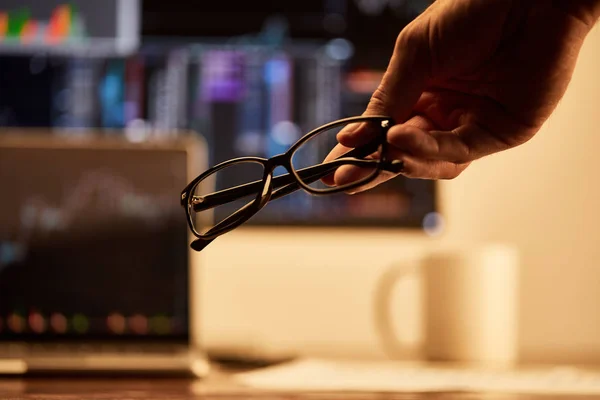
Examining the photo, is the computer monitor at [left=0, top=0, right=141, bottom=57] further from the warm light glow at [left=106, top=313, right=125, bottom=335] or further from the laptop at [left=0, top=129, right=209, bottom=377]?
the warm light glow at [left=106, top=313, right=125, bottom=335]

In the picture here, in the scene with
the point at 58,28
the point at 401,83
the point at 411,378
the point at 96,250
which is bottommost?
the point at 411,378

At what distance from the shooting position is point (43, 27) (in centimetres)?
121

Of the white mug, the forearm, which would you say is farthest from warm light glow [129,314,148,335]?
the forearm

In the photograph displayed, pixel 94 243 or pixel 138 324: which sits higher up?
pixel 94 243

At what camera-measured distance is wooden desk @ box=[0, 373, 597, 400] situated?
2.42ft

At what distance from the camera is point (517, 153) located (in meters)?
1.28

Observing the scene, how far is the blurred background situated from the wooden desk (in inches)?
14.5

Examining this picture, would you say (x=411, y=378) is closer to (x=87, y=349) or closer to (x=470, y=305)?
(x=470, y=305)

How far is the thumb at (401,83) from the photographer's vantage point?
559mm

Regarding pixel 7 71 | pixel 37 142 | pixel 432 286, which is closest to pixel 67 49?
pixel 7 71

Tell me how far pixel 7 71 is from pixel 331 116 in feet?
1.61

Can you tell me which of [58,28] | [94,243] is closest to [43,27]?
[58,28]

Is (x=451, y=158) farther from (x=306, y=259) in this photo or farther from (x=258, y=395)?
(x=306, y=259)

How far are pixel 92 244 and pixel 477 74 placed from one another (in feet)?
1.96
